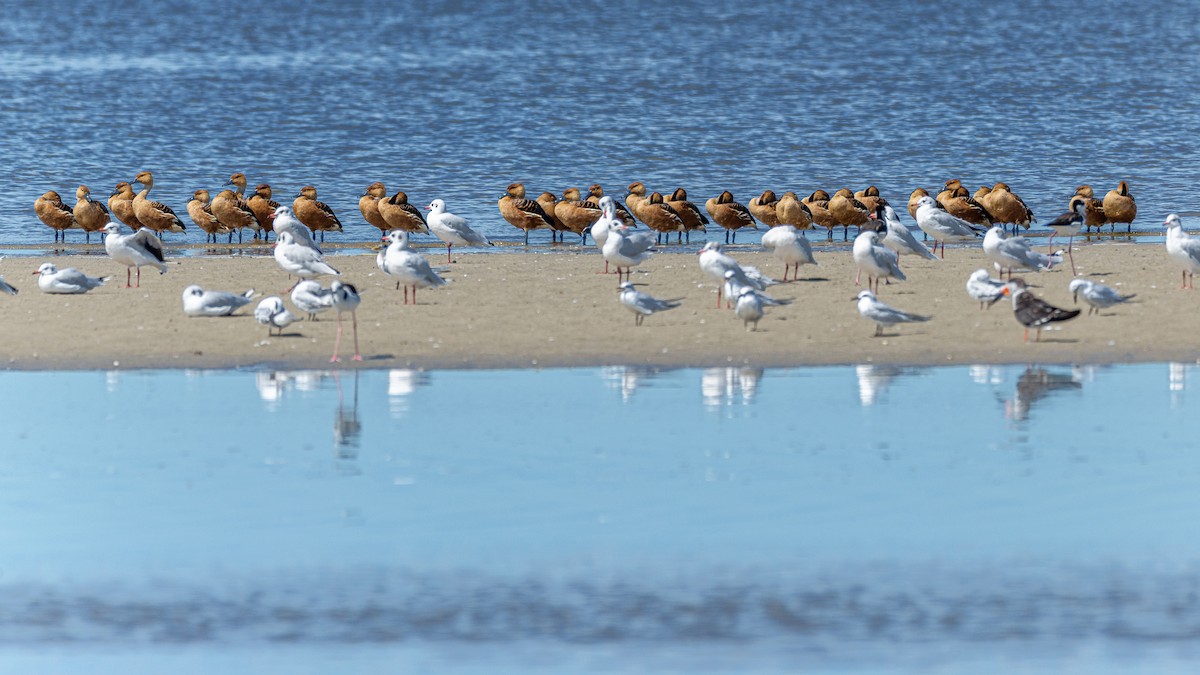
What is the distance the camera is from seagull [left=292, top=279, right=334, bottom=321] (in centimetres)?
1970

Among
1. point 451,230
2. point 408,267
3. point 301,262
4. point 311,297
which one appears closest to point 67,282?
point 301,262

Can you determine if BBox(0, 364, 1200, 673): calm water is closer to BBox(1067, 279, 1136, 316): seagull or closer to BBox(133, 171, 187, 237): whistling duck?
BBox(1067, 279, 1136, 316): seagull

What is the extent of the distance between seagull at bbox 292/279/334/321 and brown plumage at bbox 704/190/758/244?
10.9 metres

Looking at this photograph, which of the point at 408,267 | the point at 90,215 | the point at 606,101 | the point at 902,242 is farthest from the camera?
the point at 606,101

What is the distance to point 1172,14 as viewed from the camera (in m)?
79.0

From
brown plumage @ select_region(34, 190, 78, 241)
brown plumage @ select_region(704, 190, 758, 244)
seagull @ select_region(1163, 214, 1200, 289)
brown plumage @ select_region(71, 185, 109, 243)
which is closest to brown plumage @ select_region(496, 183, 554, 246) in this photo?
brown plumage @ select_region(704, 190, 758, 244)

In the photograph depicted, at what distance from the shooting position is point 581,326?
1977cm

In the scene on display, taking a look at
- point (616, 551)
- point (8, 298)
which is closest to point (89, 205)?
point (8, 298)

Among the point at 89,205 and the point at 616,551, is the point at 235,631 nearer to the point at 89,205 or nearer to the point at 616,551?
the point at 616,551

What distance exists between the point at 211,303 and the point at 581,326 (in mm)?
3836

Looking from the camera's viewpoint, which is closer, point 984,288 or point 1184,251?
point 984,288

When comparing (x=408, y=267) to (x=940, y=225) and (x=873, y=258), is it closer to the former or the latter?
(x=873, y=258)

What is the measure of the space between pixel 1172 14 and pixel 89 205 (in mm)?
58978

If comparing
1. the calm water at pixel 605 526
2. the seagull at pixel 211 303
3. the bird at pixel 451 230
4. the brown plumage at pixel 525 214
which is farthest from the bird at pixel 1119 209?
the seagull at pixel 211 303
